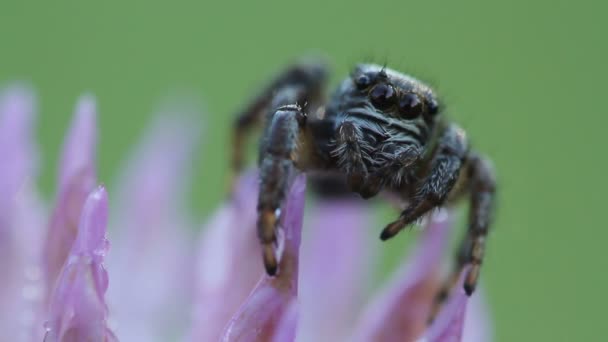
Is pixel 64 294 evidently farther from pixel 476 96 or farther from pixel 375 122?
pixel 476 96

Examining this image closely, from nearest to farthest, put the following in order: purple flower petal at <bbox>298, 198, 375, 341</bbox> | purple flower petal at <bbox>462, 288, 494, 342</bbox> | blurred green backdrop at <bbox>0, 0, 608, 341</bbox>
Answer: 1. purple flower petal at <bbox>462, 288, 494, 342</bbox>
2. purple flower petal at <bbox>298, 198, 375, 341</bbox>
3. blurred green backdrop at <bbox>0, 0, 608, 341</bbox>

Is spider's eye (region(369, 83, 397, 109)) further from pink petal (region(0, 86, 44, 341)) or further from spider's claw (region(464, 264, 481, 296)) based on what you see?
pink petal (region(0, 86, 44, 341))

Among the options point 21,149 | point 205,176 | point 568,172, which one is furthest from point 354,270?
point 568,172

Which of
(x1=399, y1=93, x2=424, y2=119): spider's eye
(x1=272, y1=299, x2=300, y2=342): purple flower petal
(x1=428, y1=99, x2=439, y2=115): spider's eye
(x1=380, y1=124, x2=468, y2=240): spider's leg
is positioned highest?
(x1=399, y1=93, x2=424, y2=119): spider's eye

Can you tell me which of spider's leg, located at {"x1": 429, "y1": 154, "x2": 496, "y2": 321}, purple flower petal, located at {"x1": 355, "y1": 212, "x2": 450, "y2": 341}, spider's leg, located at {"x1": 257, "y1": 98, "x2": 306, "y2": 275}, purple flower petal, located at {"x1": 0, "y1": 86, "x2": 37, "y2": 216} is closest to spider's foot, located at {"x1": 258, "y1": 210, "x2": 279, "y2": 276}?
spider's leg, located at {"x1": 257, "y1": 98, "x2": 306, "y2": 275}

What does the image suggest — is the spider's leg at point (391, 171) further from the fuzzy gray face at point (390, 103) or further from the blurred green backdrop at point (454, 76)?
the blurred green backdrop at point (454, 76)

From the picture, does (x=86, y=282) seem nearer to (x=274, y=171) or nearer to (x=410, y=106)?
(x=274, y=171)

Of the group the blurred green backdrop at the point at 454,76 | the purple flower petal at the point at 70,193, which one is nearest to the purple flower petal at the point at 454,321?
the purple flower petal at the point at 70,193
